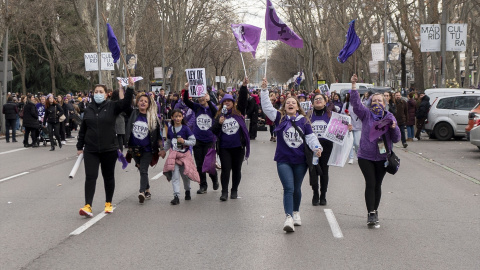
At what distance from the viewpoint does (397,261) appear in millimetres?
6719

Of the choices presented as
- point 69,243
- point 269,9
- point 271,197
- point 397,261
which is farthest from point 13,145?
point 397,261

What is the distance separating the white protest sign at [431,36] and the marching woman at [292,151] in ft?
68.6

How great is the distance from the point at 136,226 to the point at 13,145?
17.2m

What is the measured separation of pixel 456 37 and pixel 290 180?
21249 mm

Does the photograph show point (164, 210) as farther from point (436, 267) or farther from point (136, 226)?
point (436, 267)

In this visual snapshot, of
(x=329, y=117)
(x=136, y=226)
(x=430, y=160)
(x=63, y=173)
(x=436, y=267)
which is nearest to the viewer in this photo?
(x=436, y=267)

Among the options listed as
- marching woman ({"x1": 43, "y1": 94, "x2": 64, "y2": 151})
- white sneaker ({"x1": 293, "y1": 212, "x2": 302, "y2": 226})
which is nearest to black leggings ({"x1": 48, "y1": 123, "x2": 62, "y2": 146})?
marching woman ({"x1": 43, "y1": 94, "x2": 64, "y2": 151})

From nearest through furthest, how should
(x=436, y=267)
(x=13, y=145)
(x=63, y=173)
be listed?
(x=436, y=267) → (x=63, y=173) → (x=13, y=145)

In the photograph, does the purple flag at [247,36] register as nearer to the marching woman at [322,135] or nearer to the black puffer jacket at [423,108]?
the marching woman at [322,135]

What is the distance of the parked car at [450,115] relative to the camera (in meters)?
23.6

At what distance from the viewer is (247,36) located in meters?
13.5

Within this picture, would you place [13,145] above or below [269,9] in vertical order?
below

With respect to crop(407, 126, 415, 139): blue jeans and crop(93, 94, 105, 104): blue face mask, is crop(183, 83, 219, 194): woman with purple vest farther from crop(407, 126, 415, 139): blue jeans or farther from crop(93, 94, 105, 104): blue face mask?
crop(407, 126, 415, 139): blue jeans

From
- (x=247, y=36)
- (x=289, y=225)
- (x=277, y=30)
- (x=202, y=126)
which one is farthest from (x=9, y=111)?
(x=289, y=225)
